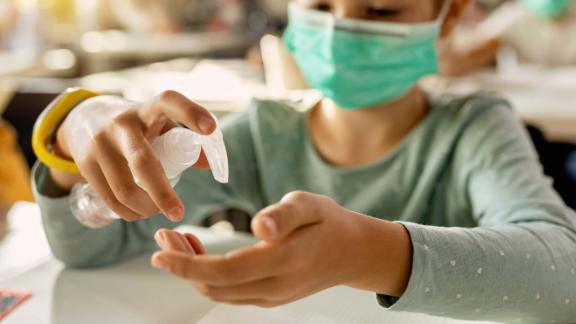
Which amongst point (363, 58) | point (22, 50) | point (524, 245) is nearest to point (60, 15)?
point (22, 50)

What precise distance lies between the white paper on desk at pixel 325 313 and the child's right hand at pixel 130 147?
154 millimetres

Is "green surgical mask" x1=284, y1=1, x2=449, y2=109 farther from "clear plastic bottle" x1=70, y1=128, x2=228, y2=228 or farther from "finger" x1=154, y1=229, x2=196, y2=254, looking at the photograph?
"finger" x1=154, y1=229, x2=196, y2=254

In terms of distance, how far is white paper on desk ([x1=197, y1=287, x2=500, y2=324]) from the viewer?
2.24ft

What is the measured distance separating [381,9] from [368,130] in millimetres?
188

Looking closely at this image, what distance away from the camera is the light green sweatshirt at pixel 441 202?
59cm

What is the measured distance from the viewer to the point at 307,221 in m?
0.46

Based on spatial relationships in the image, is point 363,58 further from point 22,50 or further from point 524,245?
point 22,50

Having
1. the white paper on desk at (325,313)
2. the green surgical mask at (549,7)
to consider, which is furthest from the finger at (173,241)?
the green surgical mask at (549,7)

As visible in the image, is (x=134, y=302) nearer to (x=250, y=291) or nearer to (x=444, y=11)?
(x=250, y=291)

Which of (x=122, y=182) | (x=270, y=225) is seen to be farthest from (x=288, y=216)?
(x=122, y=182)

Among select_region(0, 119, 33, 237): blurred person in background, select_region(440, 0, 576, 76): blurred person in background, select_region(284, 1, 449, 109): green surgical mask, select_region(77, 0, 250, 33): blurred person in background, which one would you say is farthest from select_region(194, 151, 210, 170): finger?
select_region(77, 0, 250, 33): blurred person in background

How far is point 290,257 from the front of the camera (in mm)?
450

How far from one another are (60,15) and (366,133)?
4.67 metres

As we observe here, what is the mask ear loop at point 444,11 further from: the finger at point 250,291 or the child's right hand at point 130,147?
the finger at point 250,291
